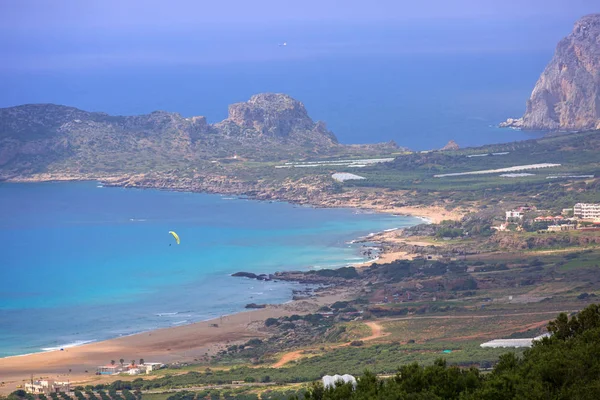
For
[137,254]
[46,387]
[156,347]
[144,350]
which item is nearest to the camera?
[46,387]

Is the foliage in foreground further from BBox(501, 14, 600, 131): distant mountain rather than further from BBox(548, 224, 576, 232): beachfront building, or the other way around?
BBox(501, 14, 600, 131): distant mountain

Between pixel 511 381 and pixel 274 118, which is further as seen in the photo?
pixel 274 118

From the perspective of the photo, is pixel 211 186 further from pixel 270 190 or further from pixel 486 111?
pixel 486 111

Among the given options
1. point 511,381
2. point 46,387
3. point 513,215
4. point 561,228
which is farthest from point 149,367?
point 513,215

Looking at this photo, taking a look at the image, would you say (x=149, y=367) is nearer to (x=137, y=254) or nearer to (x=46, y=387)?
(x=46, y=387)

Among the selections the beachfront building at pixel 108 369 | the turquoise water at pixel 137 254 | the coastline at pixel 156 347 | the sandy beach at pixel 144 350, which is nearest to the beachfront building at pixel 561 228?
the turquoise water at pixel 137 254

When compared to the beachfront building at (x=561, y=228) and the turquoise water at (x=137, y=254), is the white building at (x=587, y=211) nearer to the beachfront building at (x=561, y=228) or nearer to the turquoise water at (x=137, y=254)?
the beachfront building at (x=561, y=228)
